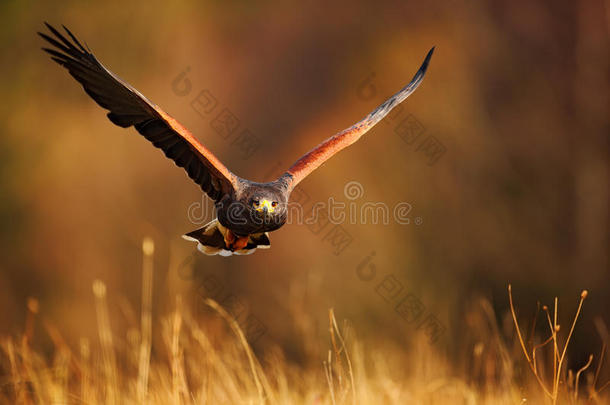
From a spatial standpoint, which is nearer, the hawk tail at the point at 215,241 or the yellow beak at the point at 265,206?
the yellow beak at the point at 265,206

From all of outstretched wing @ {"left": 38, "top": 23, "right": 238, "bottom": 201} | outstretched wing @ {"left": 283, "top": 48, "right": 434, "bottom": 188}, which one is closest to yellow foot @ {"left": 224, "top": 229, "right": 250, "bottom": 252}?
outstretched wing @ {"left": 38, "top": 23, "right": 238, "bottom": 201}

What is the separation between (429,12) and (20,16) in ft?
30.1

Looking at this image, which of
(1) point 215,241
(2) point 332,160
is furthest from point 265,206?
(2) point 332,160

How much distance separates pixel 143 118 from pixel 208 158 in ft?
2.57

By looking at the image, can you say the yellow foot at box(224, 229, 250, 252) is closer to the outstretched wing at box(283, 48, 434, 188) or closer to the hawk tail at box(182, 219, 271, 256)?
the hawk tail at box(182, 219, 271, 256)

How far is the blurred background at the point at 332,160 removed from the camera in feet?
36.4

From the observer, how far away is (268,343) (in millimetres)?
10930

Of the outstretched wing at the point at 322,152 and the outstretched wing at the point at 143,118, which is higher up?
the outstretched wing at the point at 143,118

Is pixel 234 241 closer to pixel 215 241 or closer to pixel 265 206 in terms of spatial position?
pixel 215 241

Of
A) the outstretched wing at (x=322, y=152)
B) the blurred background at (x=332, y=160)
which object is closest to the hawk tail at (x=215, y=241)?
the outstretched wing at (x=322, y=152)

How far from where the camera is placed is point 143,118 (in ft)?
17.3

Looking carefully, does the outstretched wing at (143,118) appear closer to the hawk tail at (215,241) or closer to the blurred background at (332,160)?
the hawk tail at (215,241)

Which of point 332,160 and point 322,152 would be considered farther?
point 332,160

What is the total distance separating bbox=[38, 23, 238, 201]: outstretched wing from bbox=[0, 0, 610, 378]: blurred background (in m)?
4.13
